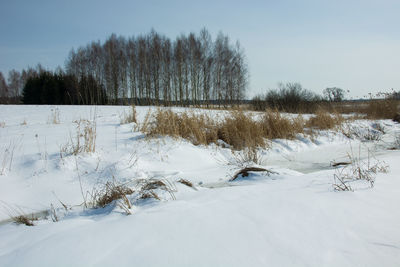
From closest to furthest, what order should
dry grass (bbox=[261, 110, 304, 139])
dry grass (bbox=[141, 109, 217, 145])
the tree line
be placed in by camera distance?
dry grass (bbox=[141, 109, 217, 145])
dry grass (bbox=[261, 110, 304, 139])
the tree line

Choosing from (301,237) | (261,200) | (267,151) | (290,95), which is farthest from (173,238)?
(290,95)

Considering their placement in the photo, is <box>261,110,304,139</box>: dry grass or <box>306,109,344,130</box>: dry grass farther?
<box>306,109,344,130</box>: dry grass

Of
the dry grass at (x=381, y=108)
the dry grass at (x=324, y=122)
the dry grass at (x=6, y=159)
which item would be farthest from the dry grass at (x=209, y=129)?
the dry grass at (x=381, y=108)

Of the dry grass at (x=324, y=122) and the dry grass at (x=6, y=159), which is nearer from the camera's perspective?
the dry grass at (x=6, y=159)

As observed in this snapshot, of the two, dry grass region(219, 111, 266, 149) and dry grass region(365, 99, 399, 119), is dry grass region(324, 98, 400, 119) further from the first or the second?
dry grass region(219, 111, 266, 149)

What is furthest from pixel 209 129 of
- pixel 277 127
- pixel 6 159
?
pixel 6 159

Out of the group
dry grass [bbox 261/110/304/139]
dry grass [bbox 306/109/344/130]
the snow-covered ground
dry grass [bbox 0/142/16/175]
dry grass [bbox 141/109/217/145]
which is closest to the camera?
the snow-covered ground

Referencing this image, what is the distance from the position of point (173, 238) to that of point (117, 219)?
0.48m

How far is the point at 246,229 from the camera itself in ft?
3.78

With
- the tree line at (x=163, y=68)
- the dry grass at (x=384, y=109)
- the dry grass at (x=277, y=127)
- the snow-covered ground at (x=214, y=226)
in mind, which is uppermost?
the tree line at (x=163, y=68)

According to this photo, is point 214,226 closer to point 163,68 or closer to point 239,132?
point 239,132

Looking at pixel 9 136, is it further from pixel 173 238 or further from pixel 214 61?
pixel 214 61

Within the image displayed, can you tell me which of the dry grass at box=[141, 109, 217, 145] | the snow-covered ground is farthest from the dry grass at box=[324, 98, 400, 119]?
the snow-covered ground

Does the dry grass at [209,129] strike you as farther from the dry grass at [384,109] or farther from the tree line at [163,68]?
the tree line at [163,68]
